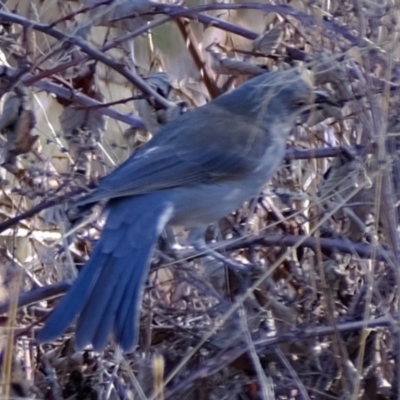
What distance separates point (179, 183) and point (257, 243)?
55 cm

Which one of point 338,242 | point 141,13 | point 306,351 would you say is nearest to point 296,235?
point 338,242

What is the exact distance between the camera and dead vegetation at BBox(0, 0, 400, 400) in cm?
288

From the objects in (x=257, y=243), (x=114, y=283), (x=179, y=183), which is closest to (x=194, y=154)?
(x=179, y=183)

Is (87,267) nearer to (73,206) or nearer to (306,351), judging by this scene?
(73,206)

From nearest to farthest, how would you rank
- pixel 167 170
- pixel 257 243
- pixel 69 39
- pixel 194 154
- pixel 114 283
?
pixel 114 283, pixel 257 243, pixel 69 39, pixel 167 170, pixel 194 154

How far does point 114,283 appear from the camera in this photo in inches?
119

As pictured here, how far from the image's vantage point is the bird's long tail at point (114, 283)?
2.83 metres

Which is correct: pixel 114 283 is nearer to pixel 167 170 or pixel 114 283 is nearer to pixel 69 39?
pixel 167 170

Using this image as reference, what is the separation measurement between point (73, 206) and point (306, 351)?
34.0 inches

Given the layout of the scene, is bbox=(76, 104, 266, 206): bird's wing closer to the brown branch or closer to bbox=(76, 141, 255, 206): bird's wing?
bbox=(76, 141, 255, 206): bird's wing

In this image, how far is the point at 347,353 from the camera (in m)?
3.02

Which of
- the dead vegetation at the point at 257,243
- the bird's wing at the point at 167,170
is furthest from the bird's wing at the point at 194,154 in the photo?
the dead vegetation at the point at 257,243

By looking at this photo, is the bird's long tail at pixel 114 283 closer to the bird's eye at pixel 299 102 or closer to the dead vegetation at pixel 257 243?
the dead vegetation at pixel 257 243

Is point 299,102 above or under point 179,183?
above
